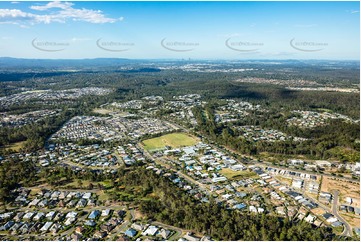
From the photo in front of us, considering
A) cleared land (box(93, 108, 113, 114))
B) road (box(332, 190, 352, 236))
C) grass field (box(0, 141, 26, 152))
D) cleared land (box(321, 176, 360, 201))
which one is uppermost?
grass field (box(0, 141, 26, 152))

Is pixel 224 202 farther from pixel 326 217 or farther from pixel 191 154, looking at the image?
pixel 191 154

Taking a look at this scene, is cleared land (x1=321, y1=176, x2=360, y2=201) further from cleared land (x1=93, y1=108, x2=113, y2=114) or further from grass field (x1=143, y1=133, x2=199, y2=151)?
cleared land (x1=93, y1=108, x2=113, y2=114)

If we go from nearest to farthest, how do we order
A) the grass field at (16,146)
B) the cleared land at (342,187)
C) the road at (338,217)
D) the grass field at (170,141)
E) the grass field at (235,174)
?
the road at (338,217), the cleared land at (342,187), the grass field at (235,174), the grass field at (16,146), the grass field at (170,141)

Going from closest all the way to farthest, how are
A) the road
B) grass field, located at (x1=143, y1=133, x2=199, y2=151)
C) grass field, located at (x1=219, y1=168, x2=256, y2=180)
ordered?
1. the road
2. grass field, located at (x1=219, y1=168, x2=256, y2=180)
3. grass field, located at (x1=143, y1=133, x2=199, y2=151)

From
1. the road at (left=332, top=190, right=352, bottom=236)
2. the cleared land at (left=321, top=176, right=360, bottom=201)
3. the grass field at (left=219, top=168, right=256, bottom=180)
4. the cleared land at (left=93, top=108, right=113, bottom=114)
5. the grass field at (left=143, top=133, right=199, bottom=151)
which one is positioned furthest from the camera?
the cleared land at (left=93, top=108, right=113, bottom=114)

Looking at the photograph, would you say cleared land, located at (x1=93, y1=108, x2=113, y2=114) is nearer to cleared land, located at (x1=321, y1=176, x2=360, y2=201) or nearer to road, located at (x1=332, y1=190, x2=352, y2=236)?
cleared land, located at (x1=321, y1=176, x2=360, y2=201)

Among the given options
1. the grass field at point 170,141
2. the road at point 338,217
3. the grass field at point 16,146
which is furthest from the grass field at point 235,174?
the grass field at point 16,146

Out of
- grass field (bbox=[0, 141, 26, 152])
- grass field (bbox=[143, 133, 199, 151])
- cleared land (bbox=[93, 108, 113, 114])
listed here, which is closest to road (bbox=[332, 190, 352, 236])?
grass field (bbox=[143, 133, 199, 151])

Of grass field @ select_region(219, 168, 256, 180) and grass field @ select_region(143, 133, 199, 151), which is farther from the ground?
grass field @ select_region(219, 168, 256, 180)

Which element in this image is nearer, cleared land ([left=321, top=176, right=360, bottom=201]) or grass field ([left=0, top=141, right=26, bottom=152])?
cleared land ([left=321, top=176, right=360, bottom=201])

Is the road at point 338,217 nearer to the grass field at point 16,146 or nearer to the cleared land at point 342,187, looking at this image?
the cleared land at point 342,187
